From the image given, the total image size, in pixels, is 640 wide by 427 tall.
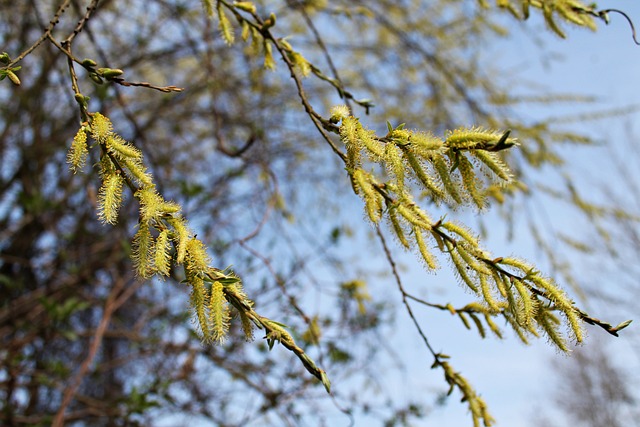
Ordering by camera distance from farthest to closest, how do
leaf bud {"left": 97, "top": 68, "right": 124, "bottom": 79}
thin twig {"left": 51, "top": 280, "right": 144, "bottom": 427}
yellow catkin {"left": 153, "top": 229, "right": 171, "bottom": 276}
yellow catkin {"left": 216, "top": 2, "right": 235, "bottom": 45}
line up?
thin twig {"left": 51, "top": 280, "right": 144, "bottom": 427}
yellow catkin {"left": 216, "top": 2, "right": 235, "bottom": 45}
leaf bud {"left": 97, "top": 68, "right": 124, "bottom": 79}
yellow catkin {"left": 153, "top": 229, "right": 171, "bottom": 276}

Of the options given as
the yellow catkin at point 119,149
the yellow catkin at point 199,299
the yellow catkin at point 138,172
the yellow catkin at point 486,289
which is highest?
the yellow catkin at point 119,149

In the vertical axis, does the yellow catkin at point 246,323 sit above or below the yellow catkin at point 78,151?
below

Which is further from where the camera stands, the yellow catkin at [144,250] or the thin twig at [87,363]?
the thin twig at [87,363]

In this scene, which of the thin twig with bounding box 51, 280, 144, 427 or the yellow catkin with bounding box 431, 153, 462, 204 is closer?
the yellow catkin with bounding box 431, 153, 462, 204

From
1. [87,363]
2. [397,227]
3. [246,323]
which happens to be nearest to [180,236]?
[246,323]

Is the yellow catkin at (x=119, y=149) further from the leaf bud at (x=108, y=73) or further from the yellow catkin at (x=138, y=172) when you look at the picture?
the leaf bud at (x=108, y=73)

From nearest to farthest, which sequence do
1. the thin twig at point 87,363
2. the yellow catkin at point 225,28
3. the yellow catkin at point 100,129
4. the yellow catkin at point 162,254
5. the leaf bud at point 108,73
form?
1. the yellow catkin at point 162,254
2. the yellow catkin at point 100,129
3. the leaf bud at point 108,73
4. the yellow catkin at point 225,28
5. the thin twig at point 87,363

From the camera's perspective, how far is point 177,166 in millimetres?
5500

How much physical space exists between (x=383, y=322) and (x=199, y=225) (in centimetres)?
155

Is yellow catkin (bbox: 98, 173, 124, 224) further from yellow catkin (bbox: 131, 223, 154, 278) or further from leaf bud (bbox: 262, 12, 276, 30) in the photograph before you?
leaf bud (bbox: 262, 12, 276, 30)

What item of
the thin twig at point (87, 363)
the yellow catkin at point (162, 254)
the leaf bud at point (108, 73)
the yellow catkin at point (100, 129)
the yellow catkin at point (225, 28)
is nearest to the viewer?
the yellow catkin at point (162, 254)

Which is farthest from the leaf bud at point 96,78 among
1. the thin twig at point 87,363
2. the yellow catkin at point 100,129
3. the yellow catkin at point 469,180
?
the thin twig at point 87,363

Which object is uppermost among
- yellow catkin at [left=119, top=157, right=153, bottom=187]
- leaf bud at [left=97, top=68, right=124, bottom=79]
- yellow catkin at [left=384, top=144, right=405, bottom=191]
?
leaf bud at [left=97, top=68, right=124, bottom=79]

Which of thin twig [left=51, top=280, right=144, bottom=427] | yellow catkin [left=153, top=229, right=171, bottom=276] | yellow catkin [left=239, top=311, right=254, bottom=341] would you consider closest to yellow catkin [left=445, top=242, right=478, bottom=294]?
yellow catkin [left=239, top=311, right=254, bottom=341]
